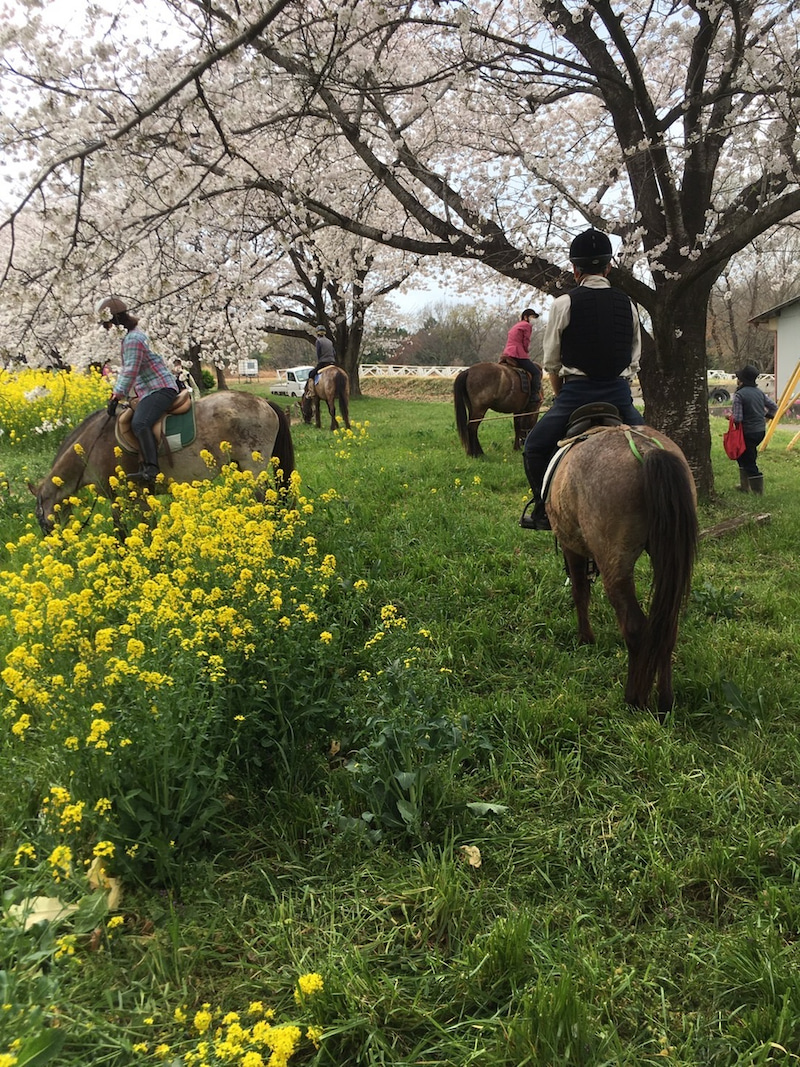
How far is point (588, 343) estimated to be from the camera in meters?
3.96

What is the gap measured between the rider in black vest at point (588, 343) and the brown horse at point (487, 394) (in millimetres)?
5916

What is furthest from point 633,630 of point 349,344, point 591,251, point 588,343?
point 349,344

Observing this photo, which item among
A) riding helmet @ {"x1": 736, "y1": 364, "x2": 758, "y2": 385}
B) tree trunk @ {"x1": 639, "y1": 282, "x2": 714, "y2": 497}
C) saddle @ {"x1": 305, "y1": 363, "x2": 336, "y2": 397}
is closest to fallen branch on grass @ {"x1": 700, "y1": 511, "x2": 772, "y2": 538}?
tree trunk @ {"x1": 639, "y1": 282, "x2": 714, "y2": 497}

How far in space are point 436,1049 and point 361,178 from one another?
10033 millimetres

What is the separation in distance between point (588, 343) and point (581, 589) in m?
1.71

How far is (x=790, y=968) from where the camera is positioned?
1888 millimetres

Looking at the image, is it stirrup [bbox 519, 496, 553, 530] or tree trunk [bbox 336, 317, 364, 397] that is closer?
stirrup [bbox 519, 496, 553, 530]

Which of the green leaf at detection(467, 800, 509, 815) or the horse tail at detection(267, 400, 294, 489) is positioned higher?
the horse tail at detection(267, 400, 294, 489)

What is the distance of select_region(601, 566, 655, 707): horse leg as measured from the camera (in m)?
3.33

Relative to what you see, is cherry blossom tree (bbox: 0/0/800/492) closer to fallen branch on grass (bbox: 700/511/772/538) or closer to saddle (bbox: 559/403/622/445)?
fallen branch on grass (bbox: 700/511/772/538)

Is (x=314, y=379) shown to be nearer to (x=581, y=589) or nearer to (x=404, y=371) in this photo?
(x=581, y=589)

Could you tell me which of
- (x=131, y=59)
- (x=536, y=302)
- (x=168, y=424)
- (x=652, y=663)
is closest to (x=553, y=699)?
(x=652, y=663)

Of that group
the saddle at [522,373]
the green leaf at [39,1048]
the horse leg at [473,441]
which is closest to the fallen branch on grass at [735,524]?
the horse leg at [473,441]

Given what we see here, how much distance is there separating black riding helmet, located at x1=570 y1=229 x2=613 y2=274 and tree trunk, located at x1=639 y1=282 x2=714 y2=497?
3191mm
